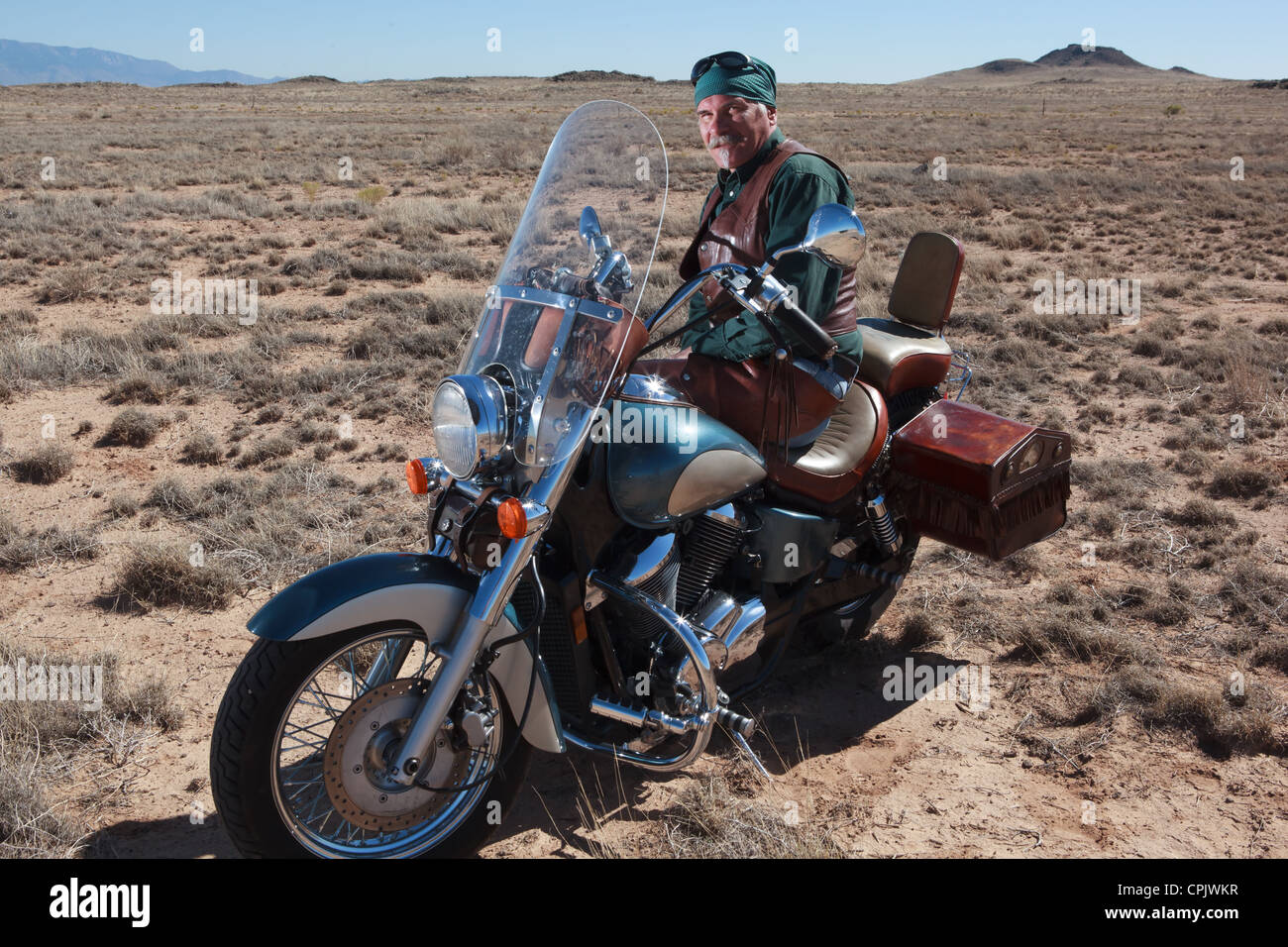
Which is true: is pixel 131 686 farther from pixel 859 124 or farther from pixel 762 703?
pixel 859 124

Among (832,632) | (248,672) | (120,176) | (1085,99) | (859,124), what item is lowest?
(832,632)

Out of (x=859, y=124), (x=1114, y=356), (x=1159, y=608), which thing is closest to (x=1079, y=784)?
(x=1159, y=608)

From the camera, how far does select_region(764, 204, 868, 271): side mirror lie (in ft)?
7.50

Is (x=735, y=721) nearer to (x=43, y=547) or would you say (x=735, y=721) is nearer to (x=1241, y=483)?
(x=43, y=547)

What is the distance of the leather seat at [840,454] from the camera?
3354mm

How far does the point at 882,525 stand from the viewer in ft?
12.7

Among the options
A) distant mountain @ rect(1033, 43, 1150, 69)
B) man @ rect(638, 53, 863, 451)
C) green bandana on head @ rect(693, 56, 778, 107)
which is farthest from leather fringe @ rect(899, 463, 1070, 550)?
distant mountain @ rect(1033, 43, 1150, 69)

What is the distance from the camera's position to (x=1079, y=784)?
3.35 metres

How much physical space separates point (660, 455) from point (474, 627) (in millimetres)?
729

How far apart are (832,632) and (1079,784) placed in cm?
105

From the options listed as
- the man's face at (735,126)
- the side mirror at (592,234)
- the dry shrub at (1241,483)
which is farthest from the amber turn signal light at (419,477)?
the dry shrub at (1241,483)

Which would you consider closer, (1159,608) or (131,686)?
(131,686)

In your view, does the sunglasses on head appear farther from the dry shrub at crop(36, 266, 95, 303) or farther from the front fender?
the dry shrub at crop(36, 266, 95, 303)

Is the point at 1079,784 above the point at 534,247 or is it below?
below
